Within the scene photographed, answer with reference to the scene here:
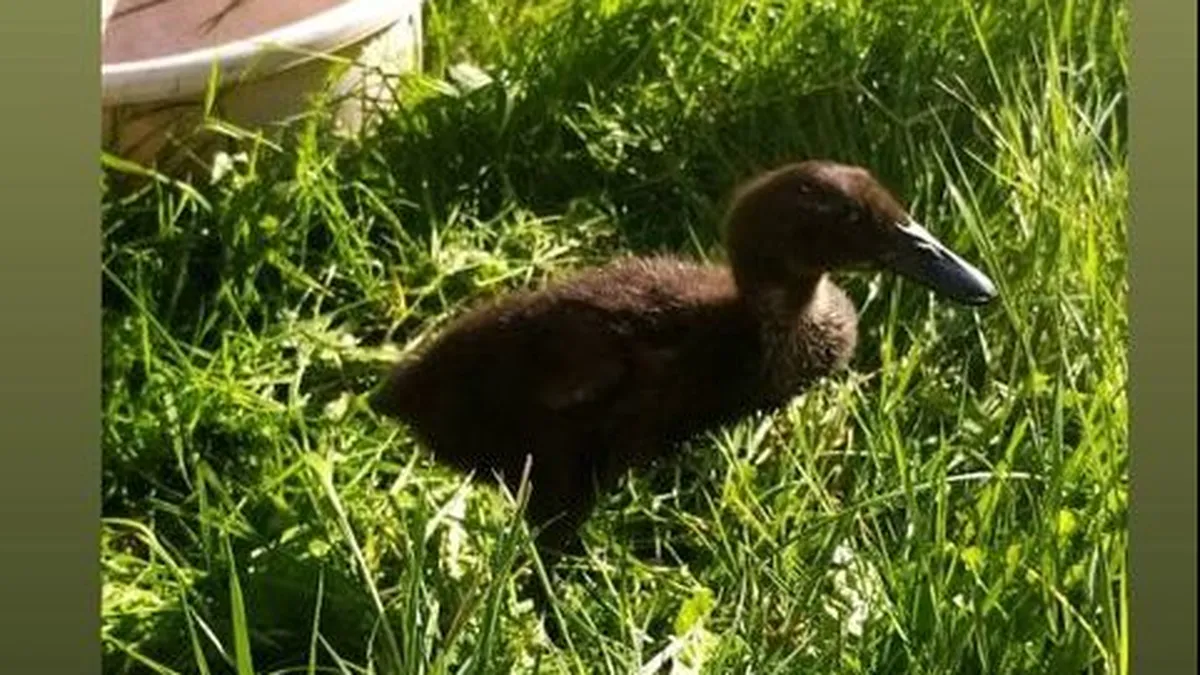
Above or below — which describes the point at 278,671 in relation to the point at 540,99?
below

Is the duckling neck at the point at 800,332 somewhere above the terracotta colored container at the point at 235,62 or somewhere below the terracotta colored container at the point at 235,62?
below

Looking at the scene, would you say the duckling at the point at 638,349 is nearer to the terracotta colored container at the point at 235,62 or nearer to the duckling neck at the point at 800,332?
the duckling neck at the point at 800,332

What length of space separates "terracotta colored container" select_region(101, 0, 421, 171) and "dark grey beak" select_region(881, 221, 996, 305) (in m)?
0.48

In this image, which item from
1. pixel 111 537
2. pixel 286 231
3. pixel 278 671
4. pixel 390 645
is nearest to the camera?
pixel 390 645

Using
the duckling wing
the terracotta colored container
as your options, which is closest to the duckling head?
the duckling wing

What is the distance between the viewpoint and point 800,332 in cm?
189

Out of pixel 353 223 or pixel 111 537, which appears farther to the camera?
pixel 353 223

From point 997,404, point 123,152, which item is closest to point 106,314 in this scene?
point 123,152

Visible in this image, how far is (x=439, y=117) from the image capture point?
7.18 ft

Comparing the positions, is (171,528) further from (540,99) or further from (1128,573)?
(1128,573)

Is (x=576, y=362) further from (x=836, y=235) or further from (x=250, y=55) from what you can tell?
(x=250, y=55)

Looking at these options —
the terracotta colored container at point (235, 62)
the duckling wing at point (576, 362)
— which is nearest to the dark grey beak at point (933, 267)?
the duckling wing at point (576, 362)

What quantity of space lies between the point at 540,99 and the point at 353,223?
194 mm

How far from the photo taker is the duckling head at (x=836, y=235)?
1.84 meters
